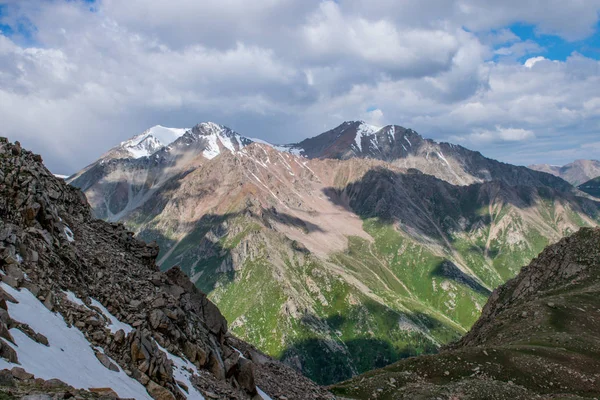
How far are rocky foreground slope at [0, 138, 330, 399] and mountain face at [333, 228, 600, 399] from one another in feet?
51.7

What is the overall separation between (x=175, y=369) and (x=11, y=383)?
49.0 ft

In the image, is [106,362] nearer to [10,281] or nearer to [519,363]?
[10,281]

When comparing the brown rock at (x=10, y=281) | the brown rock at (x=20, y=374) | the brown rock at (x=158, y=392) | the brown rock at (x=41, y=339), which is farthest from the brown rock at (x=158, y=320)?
the brown rock at (x=20, y=374)

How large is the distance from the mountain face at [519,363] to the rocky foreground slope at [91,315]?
620 inches

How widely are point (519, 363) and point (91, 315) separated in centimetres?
5409

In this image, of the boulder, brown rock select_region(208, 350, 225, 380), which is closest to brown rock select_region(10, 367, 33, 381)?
the boulder

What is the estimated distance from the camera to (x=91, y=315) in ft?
91.5

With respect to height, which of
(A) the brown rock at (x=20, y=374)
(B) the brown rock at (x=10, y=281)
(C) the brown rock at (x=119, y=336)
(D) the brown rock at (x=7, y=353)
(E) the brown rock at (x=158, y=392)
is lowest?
(E) the brown rock at (x=158, y=392)

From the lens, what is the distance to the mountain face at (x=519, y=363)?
53.2 m

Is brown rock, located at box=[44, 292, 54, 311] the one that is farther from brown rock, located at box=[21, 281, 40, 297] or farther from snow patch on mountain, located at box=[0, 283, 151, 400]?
brown rock, located at box=[21, 281, 40, 297]

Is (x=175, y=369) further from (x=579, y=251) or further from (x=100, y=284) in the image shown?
(x=579, y=251)

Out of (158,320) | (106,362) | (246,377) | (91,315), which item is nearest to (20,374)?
(106,362)

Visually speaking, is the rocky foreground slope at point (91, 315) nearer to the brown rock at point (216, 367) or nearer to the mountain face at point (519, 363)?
the brown rock at point (216, 367)

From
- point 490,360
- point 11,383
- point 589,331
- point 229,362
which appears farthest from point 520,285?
point 11,383
